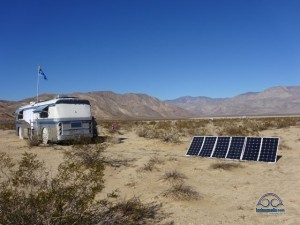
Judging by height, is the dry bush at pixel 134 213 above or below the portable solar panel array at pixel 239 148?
below

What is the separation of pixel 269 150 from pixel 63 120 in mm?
11816

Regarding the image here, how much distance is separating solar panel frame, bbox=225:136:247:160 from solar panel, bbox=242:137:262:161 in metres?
0.17

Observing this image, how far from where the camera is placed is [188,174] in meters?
11.4

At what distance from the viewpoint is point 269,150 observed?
1295 cm

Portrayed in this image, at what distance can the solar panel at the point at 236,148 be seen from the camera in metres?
13.3

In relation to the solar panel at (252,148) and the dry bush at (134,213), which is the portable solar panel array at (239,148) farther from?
the dry bush at (134,213)

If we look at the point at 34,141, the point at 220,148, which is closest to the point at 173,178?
the point at 220,148

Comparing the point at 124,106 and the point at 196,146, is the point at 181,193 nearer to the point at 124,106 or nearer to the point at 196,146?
the point at 196,146

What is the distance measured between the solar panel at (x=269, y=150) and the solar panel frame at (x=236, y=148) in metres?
0.81

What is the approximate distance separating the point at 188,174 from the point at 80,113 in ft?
34.8

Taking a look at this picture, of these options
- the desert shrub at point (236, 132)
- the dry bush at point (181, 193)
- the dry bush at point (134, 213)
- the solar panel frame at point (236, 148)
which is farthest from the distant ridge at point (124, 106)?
the dry bush at point (134, 213)

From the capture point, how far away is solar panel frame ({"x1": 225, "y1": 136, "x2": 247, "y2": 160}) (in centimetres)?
1328

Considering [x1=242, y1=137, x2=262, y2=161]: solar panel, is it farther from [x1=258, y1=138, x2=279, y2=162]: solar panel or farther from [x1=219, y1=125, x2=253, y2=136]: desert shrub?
[x1=219, y1=125, x2=253, y2=136]: desert shrub

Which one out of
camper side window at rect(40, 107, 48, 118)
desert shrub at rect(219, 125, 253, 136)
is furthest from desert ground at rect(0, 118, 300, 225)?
desert shrub at rect(219, 125, 253, 136)
